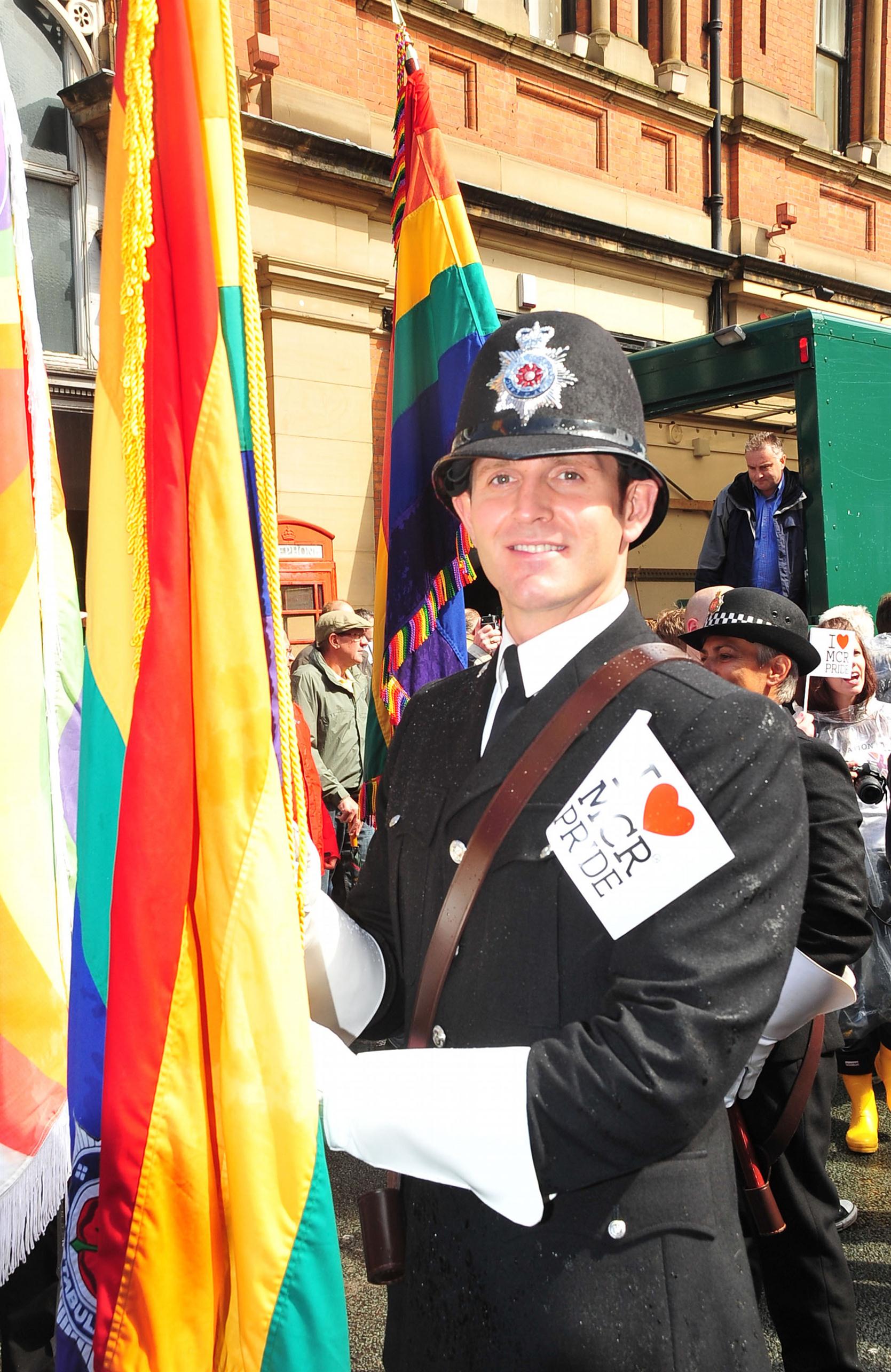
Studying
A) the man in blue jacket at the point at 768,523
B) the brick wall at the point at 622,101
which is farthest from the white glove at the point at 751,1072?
the brick wall at the point at 622,101

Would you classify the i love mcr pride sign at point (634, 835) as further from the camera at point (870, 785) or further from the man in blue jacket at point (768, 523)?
the man in blue jacket at point (768, 523)

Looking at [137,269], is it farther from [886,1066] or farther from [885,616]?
[885,616]

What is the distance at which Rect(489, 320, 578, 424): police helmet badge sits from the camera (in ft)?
4.64

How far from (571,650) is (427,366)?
6.81 feet

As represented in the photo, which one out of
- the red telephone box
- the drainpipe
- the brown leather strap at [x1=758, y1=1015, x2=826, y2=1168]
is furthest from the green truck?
the drainpipe

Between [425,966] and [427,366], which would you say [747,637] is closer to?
[427,366]

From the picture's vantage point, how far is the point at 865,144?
43.7 ft

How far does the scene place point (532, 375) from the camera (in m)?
1.43

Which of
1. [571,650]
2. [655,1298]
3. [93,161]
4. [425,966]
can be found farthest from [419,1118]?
[93,161]

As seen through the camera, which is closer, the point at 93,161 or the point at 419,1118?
the point at 419,1118

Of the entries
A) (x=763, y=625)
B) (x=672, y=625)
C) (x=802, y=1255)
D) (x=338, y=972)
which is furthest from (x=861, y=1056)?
(x=338, y=972)

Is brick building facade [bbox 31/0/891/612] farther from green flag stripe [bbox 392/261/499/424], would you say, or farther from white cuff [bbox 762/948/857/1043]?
white cuff [bbox 762/948/857/1043]

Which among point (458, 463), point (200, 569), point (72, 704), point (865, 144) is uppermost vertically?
point (865, 144)

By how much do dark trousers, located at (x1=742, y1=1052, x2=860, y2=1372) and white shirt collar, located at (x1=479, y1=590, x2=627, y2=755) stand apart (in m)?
1.45
